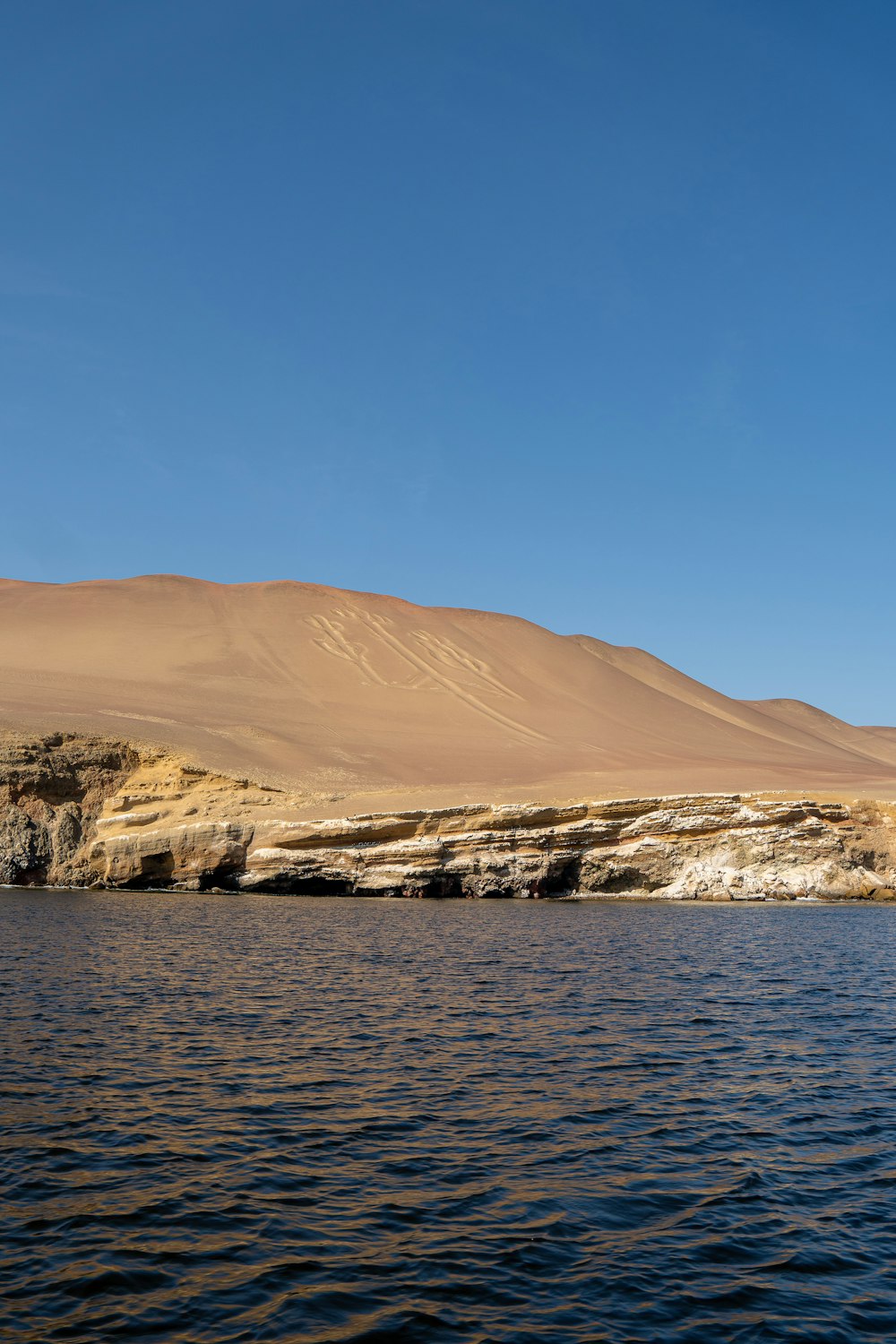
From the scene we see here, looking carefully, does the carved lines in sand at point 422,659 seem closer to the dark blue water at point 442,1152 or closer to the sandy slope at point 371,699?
the sandy slope at point 371,699

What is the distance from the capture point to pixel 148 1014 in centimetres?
1400

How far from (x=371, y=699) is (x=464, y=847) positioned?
36089mm

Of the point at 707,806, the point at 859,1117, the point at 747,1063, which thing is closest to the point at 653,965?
the point at 747,1063

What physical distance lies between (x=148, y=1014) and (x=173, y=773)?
26.0m

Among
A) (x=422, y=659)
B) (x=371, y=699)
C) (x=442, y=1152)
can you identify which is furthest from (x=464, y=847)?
(x=422, y=659)

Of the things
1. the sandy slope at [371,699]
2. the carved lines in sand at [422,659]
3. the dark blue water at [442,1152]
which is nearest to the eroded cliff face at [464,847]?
the sandy slope at [371,699]

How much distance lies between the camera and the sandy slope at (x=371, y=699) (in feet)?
150

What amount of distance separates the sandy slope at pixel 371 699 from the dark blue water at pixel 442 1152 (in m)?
21.1

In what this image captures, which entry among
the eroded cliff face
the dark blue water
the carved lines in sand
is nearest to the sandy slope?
the carved lines in sand

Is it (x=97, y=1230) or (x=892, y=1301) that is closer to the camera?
(x=892, y=1301)

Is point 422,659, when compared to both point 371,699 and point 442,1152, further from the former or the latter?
point 442,1152

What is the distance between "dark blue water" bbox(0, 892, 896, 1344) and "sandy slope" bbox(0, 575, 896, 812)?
21134 mm

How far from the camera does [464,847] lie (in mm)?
34344

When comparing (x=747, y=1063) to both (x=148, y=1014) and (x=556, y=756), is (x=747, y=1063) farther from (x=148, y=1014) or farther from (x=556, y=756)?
(x=556, y=756)
